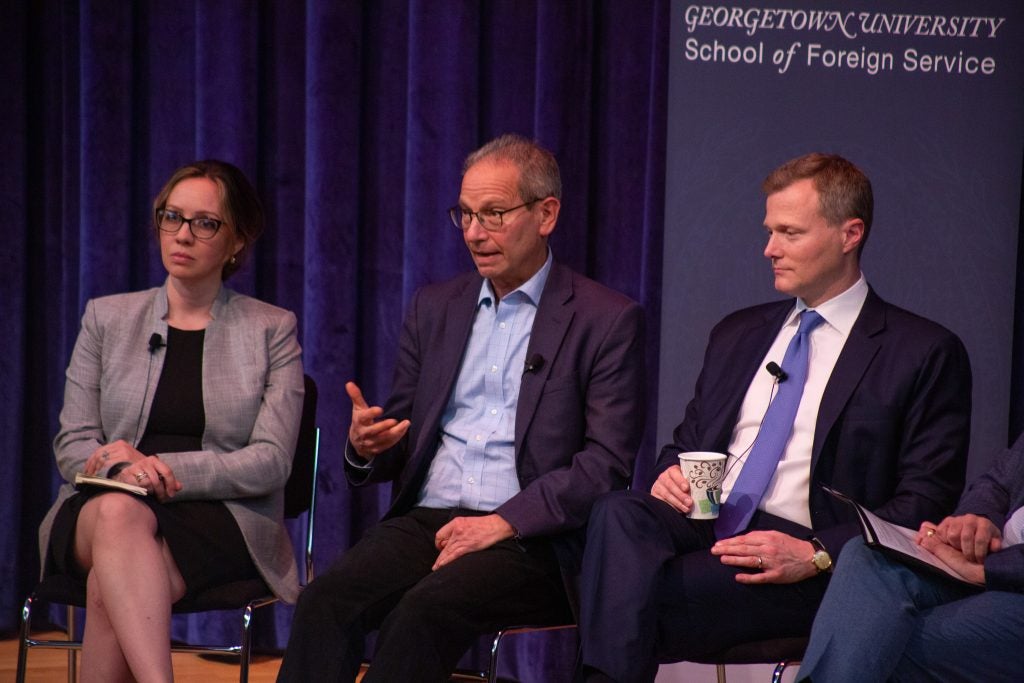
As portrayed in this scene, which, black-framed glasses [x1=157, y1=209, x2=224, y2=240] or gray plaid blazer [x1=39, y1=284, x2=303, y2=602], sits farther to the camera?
black-framed glasses [x1=157, y1=209, x2=224, y2=240]

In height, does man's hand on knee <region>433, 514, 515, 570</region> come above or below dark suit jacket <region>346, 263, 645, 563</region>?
below

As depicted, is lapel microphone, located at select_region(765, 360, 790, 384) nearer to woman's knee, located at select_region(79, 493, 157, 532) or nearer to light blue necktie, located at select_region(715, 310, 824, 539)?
light blue necktie, located at select_region(715, 310, 824, 539)

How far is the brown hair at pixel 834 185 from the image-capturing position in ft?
9.18

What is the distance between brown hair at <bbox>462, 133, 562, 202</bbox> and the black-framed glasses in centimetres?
73

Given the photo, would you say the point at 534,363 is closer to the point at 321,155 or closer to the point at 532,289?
the point at 532,289

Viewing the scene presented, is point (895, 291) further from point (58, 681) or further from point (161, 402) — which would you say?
point (58, 681)

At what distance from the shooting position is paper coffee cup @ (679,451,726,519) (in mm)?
2508

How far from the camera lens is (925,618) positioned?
7.65 feet

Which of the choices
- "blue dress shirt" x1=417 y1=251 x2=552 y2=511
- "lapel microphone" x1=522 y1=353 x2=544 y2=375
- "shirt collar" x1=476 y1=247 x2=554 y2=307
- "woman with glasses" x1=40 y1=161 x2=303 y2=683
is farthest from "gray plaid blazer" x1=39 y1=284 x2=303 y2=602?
"lapel microphone" x1=522 y1=353 x2=544 y2=375

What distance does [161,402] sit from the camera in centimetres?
311

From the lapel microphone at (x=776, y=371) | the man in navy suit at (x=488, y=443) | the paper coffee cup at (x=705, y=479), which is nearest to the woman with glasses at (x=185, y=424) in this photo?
the man in navy suit at (x=488, y=443)

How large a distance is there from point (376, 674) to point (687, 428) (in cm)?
105

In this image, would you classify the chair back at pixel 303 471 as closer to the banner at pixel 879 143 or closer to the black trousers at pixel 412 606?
the black trousers at pixel 412 606

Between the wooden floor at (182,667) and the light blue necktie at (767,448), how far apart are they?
69.9 inches
